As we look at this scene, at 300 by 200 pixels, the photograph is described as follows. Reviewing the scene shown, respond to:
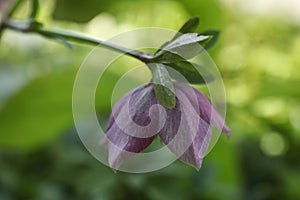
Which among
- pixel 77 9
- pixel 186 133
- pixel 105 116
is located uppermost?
pixel 186 133

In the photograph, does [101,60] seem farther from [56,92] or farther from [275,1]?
[275,1]

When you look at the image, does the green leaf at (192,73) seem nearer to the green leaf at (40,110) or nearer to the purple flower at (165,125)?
the purple flower at (165,125)

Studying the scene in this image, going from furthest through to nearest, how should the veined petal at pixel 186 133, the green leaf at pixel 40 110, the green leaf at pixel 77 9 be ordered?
the green leaf at pixel 40 110
the green leaf at pixel 77 9
the veined petal at pixel 186 133

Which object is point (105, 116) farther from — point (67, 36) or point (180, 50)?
point (180, 50)

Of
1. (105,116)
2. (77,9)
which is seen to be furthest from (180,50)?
(105,116)

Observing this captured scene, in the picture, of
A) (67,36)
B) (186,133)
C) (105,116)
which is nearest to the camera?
(186,133)

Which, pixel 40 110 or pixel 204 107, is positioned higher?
pixel 204 107

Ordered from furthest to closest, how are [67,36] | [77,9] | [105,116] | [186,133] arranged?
[105,116]
[77,9]
[67,36]
[186,133]

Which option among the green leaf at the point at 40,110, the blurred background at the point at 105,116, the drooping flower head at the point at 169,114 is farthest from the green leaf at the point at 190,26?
the green leaf at the point at 40,110
